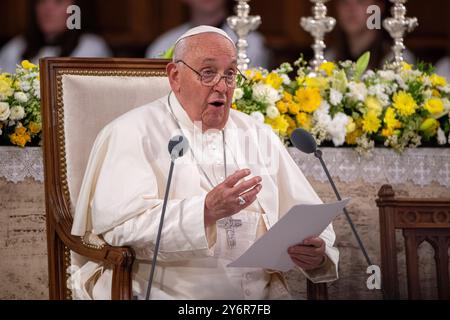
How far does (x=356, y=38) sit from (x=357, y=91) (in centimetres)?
121

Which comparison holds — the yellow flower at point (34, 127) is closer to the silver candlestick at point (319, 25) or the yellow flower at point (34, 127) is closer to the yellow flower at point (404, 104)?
the silver candlestick at point (319, 25)

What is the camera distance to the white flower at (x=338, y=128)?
183 inches

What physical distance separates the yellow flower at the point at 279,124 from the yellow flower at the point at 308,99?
166 millimetres

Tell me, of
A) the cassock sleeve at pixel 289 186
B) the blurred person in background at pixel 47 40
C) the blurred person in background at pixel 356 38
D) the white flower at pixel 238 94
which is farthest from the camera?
the blurred person in background at pixel 356 38

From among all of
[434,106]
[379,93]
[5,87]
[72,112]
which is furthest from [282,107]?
[5,87]

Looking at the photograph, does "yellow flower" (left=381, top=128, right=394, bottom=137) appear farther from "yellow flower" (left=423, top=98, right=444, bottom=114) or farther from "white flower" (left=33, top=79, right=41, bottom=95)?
"white flower" (left=33, top=79, right=41, bottom=95)

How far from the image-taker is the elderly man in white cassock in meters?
3.36

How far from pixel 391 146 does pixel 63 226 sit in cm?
194

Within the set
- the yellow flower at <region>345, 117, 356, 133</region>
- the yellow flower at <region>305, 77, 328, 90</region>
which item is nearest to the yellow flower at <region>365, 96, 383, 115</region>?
the yellow flower at <region>345, 117, 356, 133</region>

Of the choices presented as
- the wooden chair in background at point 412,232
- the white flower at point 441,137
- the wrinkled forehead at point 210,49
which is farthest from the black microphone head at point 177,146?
the white flower at point 441,137

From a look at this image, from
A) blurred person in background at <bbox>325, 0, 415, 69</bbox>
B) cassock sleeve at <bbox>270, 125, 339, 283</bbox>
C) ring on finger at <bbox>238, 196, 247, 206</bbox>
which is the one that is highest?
blurred person in background at <bbox>325, 0, 415, 69</bbox>

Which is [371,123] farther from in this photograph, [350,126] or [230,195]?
[230,195]

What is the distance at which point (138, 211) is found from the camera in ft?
11.1

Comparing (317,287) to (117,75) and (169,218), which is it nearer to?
(169,218)
